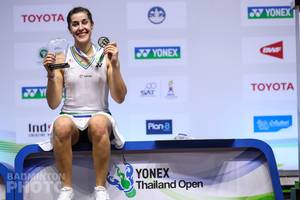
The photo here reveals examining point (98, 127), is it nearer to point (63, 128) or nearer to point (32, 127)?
point (63, 128)

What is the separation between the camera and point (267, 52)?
4242 mm

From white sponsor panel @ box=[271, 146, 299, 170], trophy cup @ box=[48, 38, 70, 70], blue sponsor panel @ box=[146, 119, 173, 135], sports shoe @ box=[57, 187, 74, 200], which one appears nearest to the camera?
sports shoe @ box=[57, 187, 74, 200]

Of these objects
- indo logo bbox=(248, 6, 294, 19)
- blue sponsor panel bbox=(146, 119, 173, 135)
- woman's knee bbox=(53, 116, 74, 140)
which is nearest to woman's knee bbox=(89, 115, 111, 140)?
woman's knee bbox=(53, 116, 74, 140)

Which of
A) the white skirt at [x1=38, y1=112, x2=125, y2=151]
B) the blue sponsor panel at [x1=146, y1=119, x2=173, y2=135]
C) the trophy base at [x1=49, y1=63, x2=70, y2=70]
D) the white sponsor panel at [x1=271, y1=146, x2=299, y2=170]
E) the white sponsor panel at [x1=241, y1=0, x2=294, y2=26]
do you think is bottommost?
the white sponsor panel at [x1=271, y1=146, x2=299, y2=170]

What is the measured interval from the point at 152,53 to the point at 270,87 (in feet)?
3.19

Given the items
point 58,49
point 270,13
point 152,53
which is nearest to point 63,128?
point 58,49

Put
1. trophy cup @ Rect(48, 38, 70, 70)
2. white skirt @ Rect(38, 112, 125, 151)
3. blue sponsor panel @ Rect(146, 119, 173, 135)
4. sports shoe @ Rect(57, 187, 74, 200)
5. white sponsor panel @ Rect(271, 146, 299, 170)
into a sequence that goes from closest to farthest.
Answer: sports shoe @ Rect(57, 187, 74, 200) → white skirt @ Rect(38, 112, 125, 151) → trophy cup @ Rect(48, 38, 70, 70) → white sponsor panel @ Rect(271, 146, 299, 170) → blue sponsor panel @ Rect(146, 119, 173, 135)

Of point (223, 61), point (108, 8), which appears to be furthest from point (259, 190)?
point (108, 8)

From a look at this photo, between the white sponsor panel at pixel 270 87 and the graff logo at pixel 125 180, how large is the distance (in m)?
1.60

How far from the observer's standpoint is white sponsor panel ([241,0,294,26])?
427 cm

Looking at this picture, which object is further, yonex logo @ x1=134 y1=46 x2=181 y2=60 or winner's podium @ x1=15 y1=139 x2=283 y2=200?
yonex logo @ x1=134 y1=46 x2=181 y2=60

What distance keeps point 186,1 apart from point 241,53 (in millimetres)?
602

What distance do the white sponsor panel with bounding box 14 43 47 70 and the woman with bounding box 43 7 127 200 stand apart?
1.41 meters

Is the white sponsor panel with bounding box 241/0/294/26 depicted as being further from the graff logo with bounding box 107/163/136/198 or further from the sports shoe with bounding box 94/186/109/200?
the sports shoe with bounding box 94/186/109/200
